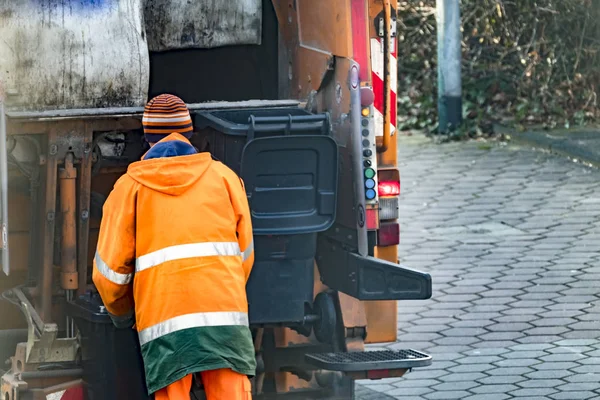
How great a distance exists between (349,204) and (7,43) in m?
1.38

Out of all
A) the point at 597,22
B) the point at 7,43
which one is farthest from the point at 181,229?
the point at 597,22

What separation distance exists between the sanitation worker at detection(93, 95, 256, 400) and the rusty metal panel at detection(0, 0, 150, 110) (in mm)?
906

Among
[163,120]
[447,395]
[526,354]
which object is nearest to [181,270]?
[163,120]

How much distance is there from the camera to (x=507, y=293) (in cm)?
730

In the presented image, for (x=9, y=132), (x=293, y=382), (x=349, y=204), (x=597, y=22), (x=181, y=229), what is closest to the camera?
(x=181, y=229)

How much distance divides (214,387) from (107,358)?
0.82 meters

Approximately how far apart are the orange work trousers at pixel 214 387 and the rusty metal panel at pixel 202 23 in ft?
6.70

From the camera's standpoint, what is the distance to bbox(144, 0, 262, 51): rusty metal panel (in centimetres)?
543

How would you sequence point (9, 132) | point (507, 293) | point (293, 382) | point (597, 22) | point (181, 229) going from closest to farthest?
1. point (181, 229)
2. point (9, 132)
3. point (293, 382)
4. point (507, 293)
5. point (597, 22)

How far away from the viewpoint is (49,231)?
458 centimetres

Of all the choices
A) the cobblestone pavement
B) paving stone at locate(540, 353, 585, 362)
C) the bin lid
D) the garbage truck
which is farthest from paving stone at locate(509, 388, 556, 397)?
the bin lid

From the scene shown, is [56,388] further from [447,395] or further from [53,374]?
[447,395]

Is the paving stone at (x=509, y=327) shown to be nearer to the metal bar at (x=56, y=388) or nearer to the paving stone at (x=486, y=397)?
the paving stone at (x=486, y=397)

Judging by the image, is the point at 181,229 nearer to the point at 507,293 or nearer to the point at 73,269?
the point at 73,269
